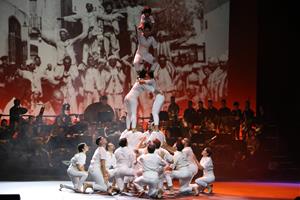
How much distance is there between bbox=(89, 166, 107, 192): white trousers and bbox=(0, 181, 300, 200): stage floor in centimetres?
25

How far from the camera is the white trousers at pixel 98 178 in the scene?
10.6m

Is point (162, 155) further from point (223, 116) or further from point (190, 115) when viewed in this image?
point (223, 116)

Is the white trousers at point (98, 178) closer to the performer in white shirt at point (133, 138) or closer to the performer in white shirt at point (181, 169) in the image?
the performer in white shirt at point (133, 138)

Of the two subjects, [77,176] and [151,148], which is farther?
[77,176]

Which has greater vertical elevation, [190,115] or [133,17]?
[133,17]

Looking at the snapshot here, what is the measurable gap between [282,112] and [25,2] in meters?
7.16

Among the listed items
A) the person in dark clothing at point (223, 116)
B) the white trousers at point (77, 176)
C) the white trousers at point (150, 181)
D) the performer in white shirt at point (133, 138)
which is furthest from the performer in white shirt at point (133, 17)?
the white trousers at point (150, 181)

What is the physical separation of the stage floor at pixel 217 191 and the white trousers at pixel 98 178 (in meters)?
0.25

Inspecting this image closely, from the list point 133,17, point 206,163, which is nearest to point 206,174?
point 206,163

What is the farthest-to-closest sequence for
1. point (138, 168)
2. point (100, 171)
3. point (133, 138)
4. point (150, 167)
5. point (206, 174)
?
point (133, 138) < point (206, 174) < point (138, 168) < point (100, 171) < point (150, 167)

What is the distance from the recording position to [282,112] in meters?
15.1

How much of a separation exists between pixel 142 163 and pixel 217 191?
245 centimetres

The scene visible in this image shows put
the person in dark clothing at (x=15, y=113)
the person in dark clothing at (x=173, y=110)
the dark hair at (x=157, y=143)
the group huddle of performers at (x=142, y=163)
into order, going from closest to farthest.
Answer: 1. the group huddle of performers at (x=142, y=163)
2. the dark hair at (x=157, y=143)
3. the person in dark clothing at (x=15, y=113)
4. the person in dark clothing at (x=173, y=110)

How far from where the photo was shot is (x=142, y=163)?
9.86m
